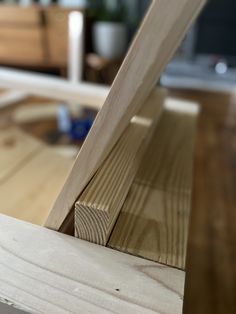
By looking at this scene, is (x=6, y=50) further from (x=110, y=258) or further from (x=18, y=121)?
(x=110, y=258)

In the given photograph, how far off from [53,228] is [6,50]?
6.61 ft

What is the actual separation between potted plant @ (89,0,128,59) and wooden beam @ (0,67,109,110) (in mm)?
1027

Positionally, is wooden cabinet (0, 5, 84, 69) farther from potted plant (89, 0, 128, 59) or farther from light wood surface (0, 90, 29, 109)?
light wood surface (0, 90, 29, 109)

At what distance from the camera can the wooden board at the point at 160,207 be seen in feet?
1.05

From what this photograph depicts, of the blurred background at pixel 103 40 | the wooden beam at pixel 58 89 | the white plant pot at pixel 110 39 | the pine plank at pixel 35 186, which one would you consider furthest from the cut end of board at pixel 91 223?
the white plant pot at pixel 110 39

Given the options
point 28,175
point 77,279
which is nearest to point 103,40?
point 28,175

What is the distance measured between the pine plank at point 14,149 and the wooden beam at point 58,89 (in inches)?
6.0

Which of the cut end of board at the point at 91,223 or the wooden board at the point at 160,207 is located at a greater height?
the cut end of board at the point at 91,223

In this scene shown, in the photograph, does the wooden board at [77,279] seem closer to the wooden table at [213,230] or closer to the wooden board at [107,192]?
the wooden board at [107,192]

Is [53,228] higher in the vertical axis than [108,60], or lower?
higher

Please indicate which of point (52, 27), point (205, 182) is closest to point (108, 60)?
point (52, 27)

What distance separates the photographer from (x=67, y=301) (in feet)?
0.85

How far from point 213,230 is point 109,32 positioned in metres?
1.48

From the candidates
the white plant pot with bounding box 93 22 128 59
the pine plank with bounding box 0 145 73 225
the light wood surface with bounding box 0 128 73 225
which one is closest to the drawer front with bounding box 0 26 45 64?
the white plant pot with bounding box 93 22 128 59
